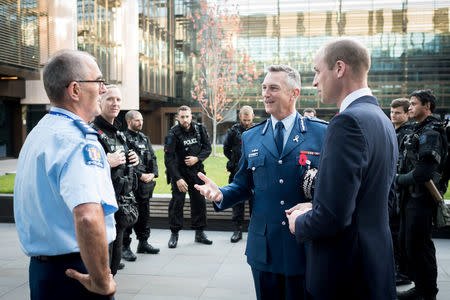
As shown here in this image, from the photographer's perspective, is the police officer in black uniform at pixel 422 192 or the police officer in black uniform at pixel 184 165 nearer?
the police officer in black uniform at pixel 422 192

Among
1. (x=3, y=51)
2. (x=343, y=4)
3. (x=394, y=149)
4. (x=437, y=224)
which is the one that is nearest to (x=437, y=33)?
(x=343, y=4)

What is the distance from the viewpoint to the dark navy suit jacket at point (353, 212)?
1621 millimetres

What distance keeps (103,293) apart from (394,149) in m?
1.47

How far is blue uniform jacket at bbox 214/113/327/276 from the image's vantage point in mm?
2529

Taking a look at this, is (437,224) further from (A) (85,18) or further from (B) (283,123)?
(A) (85,18)

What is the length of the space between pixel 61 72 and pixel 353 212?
4.85 ft

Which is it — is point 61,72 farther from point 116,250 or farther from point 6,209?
point 6,209

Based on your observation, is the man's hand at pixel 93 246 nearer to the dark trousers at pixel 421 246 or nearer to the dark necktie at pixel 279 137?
the dark necktie at pixel 279 137

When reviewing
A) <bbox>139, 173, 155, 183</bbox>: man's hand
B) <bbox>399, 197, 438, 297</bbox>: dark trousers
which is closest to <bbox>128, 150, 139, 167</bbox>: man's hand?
<bbox>139, 173, 155, 183</bbox>: man's hand

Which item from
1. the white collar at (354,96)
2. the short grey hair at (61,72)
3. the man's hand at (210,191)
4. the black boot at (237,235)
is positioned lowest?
the black boot at (237,235)

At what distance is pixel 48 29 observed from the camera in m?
19.1

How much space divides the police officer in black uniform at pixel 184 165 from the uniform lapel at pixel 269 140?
3.83 meters

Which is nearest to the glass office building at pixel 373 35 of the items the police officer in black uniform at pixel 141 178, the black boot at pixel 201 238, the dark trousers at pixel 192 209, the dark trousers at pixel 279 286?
the dark trousers at pixel 192 209

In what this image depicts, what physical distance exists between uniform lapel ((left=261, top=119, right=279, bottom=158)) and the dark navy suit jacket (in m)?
0.96
